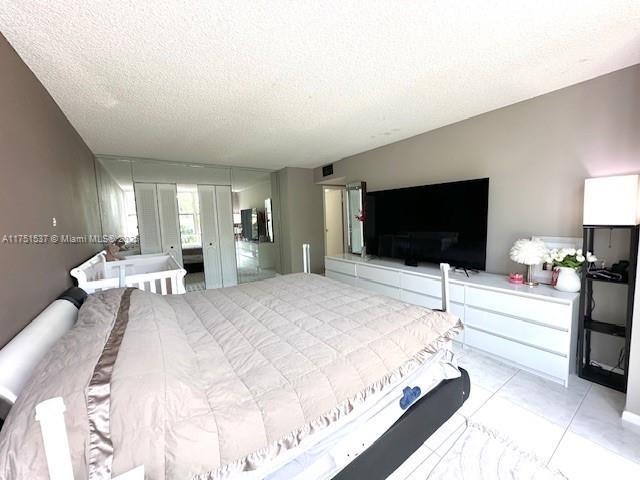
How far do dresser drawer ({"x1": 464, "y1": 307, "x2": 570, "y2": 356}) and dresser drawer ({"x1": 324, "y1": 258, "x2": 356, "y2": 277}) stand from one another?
1.80 m

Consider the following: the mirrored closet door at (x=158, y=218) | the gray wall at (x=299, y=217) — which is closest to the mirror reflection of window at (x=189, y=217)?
the mirrored closet door at (x=158, y=218)

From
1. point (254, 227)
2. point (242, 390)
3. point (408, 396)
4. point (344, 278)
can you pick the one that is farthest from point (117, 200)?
point (408, 396)

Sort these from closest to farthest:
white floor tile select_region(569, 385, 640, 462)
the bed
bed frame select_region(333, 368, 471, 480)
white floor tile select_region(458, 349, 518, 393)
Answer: the bed, bed frame select_region(333, 368, 471, 480), white floor tile select_region(569, 385, 640, 462), white floor tile select_region(458, 349, 518, 393)

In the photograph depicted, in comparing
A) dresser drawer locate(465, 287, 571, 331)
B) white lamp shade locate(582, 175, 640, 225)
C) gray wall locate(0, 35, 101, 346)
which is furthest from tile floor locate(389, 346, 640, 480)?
gray wall locate(0, 35, 101, 346)

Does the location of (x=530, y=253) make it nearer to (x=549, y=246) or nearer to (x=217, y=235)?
(x=549, y=246)

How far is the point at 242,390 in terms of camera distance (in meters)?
1.06

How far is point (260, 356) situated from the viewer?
1.32 meters

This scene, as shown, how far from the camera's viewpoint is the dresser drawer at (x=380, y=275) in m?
3.50

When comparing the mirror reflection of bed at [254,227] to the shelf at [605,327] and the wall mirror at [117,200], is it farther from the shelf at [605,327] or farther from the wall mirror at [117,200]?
the shelf at [605,327]

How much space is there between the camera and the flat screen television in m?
2.97

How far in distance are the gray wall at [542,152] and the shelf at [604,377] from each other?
103 centimetres

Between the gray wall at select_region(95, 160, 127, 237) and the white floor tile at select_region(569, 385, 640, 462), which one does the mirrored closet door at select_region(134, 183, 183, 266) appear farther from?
the white floor tile at select_region(569, 385, 640, 462)

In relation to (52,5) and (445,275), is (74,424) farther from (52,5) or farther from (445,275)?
(445,275)

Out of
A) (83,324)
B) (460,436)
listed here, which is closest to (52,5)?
(83,324)
